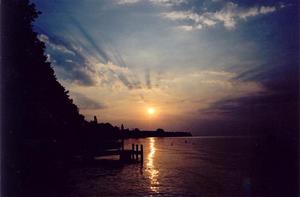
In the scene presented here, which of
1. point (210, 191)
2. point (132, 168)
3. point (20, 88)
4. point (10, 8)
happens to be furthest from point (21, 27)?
point (132, 168)

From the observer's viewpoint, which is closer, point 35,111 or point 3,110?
point 3,110

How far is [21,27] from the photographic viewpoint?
21.8 m

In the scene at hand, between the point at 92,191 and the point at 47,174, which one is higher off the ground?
the point at 47,174

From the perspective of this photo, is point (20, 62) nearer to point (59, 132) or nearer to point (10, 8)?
point (10, 8)

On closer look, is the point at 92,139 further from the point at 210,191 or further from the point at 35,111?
the point at 35,111

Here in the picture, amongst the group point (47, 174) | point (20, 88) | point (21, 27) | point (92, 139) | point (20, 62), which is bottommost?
point (47, 174)

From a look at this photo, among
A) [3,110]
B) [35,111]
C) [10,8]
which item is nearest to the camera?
[3,110]

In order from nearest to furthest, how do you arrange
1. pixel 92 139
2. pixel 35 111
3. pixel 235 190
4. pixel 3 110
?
pixel 3 110 < pixel 35 111 < pixel 235 190 < pixel 92 139

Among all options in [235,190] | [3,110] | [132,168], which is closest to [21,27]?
[3,110]

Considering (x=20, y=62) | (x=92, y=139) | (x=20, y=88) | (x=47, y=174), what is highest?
(x=20, y=62)

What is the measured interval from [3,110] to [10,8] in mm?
6539

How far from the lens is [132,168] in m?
Result: 46.7

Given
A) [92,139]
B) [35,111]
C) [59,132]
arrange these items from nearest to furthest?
[35,111], [59,132], [92,139]

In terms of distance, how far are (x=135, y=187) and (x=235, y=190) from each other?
10206 mm
